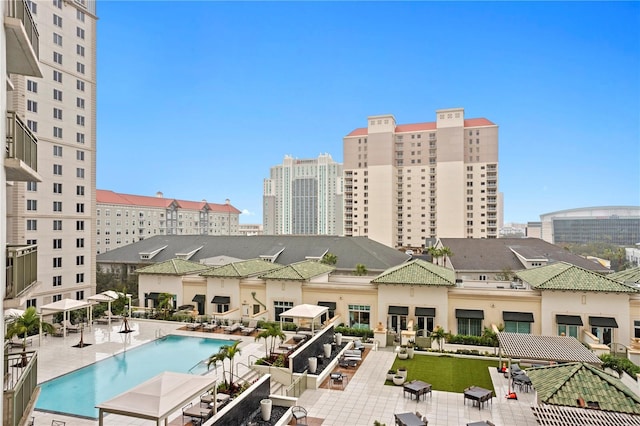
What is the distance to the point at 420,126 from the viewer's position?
10194cm

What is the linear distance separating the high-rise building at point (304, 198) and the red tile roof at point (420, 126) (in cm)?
6090

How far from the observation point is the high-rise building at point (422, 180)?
93.8 meters

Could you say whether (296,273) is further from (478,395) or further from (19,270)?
(19,270)

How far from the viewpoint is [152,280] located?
1395 inches

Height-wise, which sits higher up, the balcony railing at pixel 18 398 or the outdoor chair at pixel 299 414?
the balcony railing at pixel 18 398

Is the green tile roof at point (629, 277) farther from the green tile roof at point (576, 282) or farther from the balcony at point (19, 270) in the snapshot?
the balcony at point (19, 270)

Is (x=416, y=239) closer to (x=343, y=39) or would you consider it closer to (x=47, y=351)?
(x=343, y=39)

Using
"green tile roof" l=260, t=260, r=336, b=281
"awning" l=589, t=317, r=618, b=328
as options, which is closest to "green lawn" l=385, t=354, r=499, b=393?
"awning" l=589, t=317, r=618, b=328

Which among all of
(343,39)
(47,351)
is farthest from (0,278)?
(343,39)

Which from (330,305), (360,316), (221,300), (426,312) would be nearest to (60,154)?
(221,300)

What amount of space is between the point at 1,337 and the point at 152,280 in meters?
30.2

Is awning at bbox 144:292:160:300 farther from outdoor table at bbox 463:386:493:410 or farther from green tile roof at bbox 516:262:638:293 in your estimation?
green tile roof at bbox 516:262:638:293

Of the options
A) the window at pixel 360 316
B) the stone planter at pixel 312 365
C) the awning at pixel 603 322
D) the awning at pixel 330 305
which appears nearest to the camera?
the stone planter at pixel 312 365

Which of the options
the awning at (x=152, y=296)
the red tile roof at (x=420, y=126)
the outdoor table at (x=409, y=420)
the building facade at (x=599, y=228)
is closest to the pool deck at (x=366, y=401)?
the outdoor table at (x=409, y=420)
